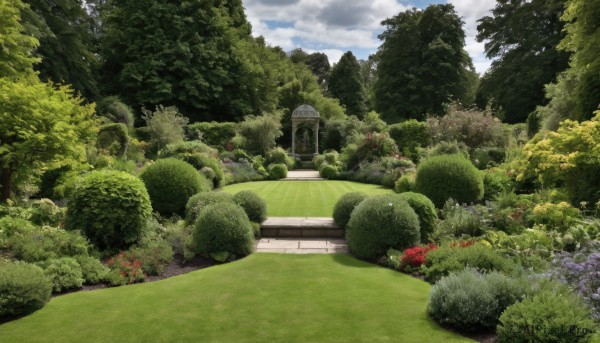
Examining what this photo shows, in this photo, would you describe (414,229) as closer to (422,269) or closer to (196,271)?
(422,269)

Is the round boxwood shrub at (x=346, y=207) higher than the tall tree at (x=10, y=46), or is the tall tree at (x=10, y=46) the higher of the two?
the tall tree at (x=10, y=46)

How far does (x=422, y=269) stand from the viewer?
7129mm

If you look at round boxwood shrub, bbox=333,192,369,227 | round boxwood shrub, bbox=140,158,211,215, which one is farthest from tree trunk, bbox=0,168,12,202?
round boxwood shrub, bbox=333,192,369,227

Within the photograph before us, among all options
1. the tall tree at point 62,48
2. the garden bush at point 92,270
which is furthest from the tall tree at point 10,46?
the tall tree at point 62,48

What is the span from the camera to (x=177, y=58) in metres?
31.2

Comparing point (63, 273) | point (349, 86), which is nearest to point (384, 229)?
point (63, 273)

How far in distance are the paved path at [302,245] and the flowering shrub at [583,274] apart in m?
4.00

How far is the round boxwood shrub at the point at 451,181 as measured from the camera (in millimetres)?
11219

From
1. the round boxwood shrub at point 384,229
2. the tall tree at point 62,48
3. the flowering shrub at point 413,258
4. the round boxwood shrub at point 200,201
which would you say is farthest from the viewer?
the tall tree at point 62,48

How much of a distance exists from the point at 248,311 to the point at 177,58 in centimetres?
2876

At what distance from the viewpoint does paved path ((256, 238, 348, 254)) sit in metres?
8.87

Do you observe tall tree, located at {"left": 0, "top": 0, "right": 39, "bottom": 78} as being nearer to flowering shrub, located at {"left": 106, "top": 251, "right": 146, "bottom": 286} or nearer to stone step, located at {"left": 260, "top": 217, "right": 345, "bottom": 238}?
flowering shrub, located at {"left": 106, "top": 251, "right": 146, "bottom": 286}

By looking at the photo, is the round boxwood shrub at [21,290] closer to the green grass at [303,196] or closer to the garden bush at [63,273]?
the garden bush at [63,273]

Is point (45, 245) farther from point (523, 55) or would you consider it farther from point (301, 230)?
point (523, 55)
